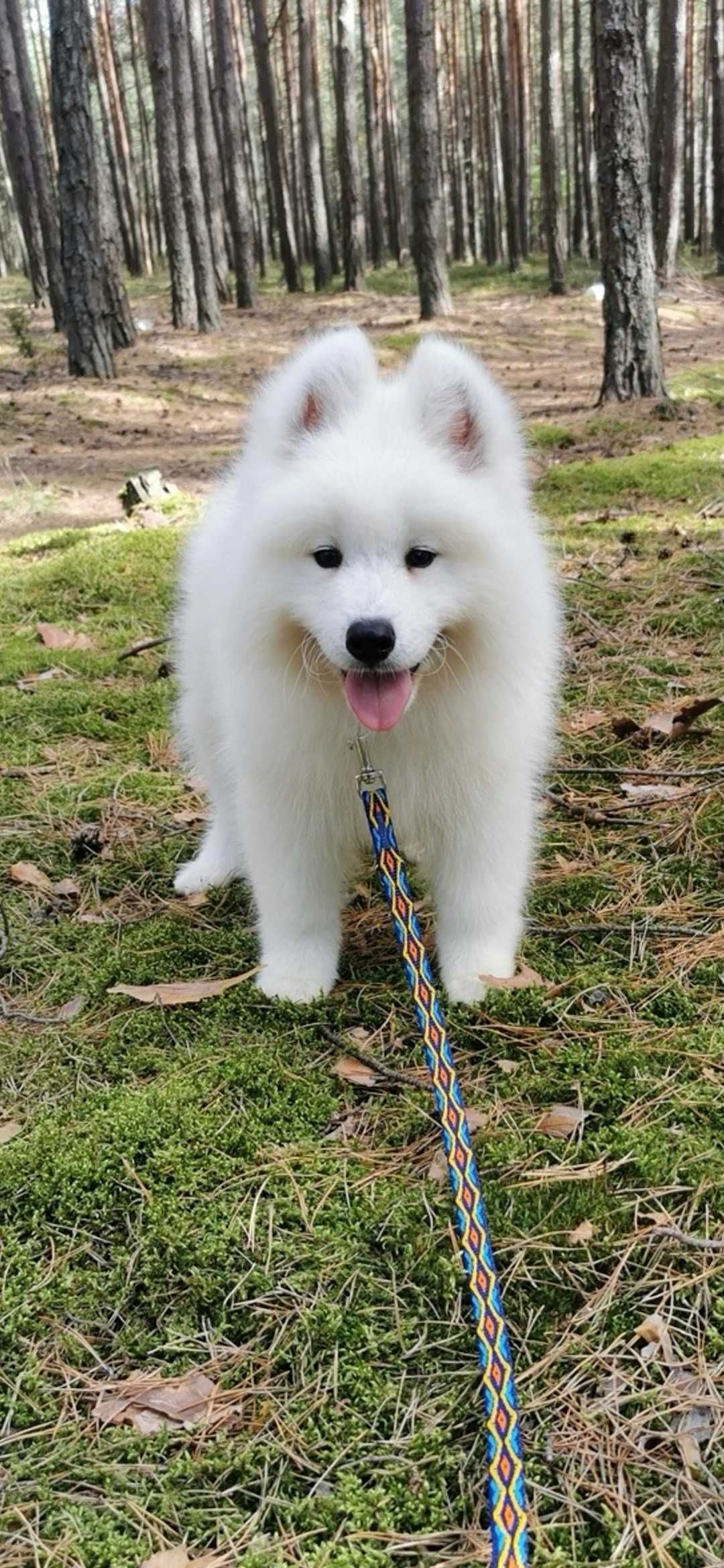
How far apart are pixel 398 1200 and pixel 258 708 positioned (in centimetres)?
113

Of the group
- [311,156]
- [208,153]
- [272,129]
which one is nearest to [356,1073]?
[208,153]

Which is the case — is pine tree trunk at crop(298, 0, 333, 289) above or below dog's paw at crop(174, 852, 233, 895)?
above

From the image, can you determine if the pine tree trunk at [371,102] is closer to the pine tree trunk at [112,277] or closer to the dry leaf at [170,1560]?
the pine tree trunk at [112,277]

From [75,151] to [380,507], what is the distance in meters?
13.2

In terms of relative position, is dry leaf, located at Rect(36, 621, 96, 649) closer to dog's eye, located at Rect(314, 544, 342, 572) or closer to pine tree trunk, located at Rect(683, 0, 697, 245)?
dog's eye, located at Rect(314, 544, 342, 572)

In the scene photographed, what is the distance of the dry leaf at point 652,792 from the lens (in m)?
3.66

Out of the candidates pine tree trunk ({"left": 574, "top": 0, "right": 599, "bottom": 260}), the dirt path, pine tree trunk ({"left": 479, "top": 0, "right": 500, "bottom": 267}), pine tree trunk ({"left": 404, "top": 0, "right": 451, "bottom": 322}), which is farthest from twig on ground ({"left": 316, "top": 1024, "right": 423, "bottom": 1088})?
pine tree trunk ({"left": 479, "top": 0, "right": 500, "bottom": 267})

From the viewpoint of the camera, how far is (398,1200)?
2.14 m

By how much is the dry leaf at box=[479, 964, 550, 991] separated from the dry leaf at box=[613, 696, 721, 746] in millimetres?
1491

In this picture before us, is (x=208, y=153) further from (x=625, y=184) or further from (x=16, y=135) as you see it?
(x=625, y=184)

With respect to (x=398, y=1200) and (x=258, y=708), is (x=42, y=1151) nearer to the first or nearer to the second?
(x=398, y=1200)

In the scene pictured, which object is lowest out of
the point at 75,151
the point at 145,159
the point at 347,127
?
the point at 75,151

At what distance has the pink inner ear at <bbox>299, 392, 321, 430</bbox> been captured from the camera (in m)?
2.61

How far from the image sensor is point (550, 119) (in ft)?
76.6
